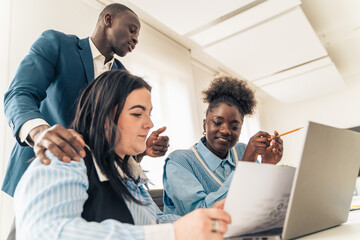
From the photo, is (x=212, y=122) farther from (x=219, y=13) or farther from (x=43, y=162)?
(x=219, y=13)

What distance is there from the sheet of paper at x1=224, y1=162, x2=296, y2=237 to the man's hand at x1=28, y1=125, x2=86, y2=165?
1.02 feet

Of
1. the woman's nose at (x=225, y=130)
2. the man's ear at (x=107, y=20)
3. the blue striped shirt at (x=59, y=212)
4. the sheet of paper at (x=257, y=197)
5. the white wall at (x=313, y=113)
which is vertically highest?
the white wall at (x=313, y=113)

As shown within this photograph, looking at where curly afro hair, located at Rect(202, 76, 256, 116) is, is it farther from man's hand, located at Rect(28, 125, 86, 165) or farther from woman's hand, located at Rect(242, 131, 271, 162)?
man's hand, located at Rect(28, 125, 86, 165)

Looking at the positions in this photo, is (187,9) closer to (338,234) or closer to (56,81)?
(56,81)

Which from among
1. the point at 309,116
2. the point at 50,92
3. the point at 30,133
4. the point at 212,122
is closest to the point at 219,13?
the point at 212,122

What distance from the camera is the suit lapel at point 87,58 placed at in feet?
4.07

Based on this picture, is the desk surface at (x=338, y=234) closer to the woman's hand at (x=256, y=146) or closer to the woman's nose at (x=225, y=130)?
the woman's hand at (x=256, y=146)

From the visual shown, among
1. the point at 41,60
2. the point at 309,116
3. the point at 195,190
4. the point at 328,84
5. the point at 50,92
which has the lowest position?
the point at 195,190

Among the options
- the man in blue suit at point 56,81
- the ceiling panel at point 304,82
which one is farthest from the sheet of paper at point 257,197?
the ceiling panel at point 304,82

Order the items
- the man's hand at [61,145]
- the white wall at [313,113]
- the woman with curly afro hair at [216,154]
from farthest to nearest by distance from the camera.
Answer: the white wall at [313,113] → the woman with curly afro hair at [216,154] → the man's hand at [61,145]

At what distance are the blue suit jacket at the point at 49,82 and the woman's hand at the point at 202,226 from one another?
630 millimetres

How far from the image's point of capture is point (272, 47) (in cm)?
317

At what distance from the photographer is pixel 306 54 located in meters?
3.46

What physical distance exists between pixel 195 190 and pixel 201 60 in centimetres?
339
